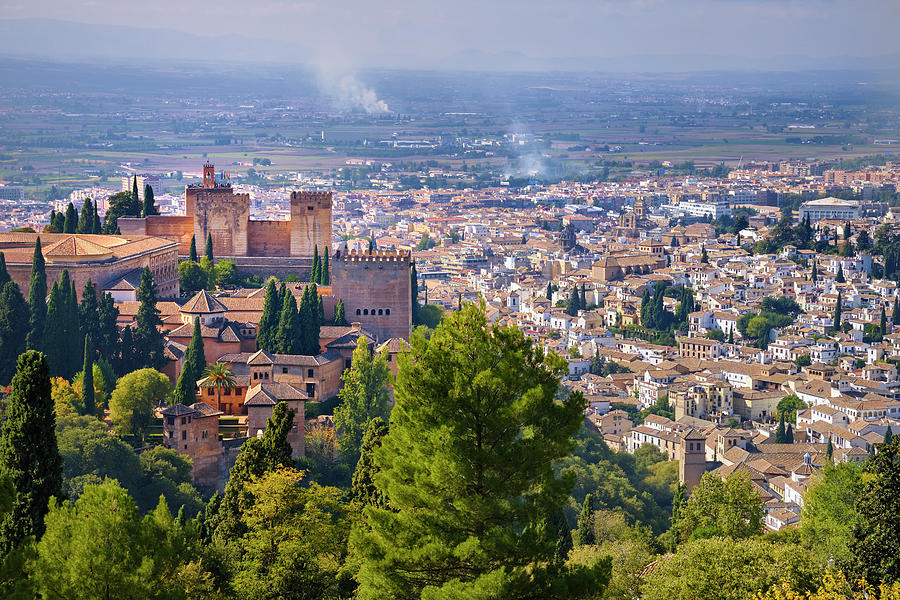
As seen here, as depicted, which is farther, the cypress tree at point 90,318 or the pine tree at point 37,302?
the cypress tree at point 90,318

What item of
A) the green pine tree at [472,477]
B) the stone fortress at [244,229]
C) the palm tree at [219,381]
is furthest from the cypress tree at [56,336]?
the green pine tree at [472,477]

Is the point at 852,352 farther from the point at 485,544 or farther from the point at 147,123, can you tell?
the point at 147,123

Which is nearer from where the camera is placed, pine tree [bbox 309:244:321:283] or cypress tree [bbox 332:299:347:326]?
cypress tree [bbox 332:299:347:326]

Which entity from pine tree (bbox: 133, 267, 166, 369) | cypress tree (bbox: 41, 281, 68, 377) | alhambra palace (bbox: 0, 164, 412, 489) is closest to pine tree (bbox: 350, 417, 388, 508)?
alhambra palace (bbox: 0, 164, 412, 489)

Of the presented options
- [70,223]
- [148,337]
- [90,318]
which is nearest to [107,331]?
[90,318]

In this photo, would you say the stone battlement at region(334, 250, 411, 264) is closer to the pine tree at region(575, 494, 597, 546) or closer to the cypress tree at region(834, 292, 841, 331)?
the pine tree at region(575, 494, 597, 546)

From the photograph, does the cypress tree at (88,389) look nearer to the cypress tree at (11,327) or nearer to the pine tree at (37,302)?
the pine tree at (37,302)

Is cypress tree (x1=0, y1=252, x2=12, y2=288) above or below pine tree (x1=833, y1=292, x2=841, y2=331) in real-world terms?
above
